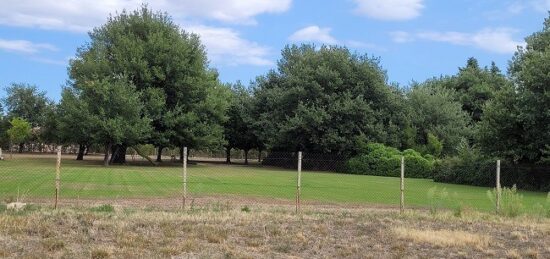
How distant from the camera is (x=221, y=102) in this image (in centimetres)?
5281

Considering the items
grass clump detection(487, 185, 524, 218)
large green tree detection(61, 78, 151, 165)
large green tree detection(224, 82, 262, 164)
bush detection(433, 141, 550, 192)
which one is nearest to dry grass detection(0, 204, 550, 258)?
grass clump detection(487, 185, 524, 218)

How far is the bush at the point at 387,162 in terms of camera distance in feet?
156

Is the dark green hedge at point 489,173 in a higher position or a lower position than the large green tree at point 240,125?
lower

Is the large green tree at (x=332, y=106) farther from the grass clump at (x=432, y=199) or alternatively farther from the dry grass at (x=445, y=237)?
the dry grass at (x=445, y=237)

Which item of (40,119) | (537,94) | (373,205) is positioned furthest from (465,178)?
(40,119)

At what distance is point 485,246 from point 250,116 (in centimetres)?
5175

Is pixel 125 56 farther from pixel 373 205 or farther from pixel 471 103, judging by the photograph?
pixel 471 103

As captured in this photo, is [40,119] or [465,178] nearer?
[465,178]

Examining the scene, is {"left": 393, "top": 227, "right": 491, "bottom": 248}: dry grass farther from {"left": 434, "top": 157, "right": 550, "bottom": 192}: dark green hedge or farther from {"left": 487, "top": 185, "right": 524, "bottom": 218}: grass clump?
{"left": 434, "top": 157, "right": 550, "bottom": 192}: dark green hedge

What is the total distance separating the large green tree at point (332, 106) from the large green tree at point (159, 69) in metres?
7.13

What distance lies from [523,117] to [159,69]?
30029 millimetres

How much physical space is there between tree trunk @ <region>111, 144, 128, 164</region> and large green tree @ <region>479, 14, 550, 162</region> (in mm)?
30664

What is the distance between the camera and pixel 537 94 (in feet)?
106

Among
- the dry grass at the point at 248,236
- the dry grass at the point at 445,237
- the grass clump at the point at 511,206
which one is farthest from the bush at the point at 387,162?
the dry grass at the point at 445,237
